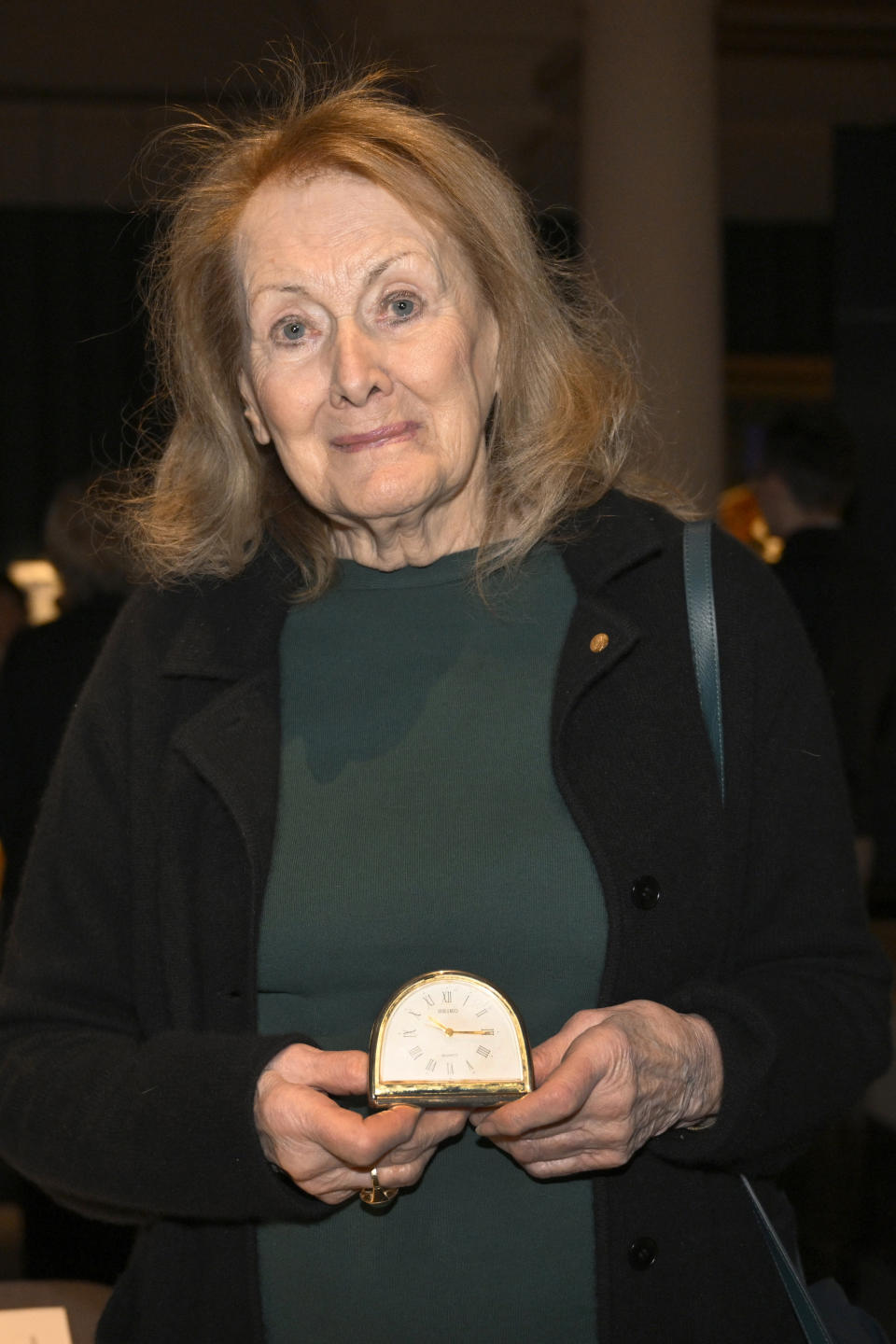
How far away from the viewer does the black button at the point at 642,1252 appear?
1.66m

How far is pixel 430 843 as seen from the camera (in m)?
1.74

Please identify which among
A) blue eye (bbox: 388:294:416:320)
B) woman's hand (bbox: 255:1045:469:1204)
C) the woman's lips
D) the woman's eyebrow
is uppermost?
the woman's eyebrow

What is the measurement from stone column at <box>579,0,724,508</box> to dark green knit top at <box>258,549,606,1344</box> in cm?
524

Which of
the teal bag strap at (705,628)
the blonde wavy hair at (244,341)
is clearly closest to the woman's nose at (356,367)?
the blonde wavy hair at (244,341)

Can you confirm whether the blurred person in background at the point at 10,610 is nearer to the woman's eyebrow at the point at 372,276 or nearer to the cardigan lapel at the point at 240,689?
the cardigan lapel at the point at 240,689

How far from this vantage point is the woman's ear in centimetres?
204

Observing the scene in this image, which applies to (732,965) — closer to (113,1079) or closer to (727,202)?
(113,1079)

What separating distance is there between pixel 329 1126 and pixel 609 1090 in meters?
0.28

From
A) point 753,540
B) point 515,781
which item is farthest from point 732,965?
point 753,540

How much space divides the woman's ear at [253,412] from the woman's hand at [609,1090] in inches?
36.2

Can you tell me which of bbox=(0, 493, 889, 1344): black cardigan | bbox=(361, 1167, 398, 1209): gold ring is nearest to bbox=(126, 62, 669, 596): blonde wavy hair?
bbox=(0, 493, 889, 1344): black cardigan

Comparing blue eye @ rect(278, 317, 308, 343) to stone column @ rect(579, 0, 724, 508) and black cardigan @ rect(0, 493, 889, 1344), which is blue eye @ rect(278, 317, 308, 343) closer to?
black cardigan @ rect(0, 493, 889, 1344)

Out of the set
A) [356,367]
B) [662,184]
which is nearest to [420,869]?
[356,367]

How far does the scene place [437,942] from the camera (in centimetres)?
170
